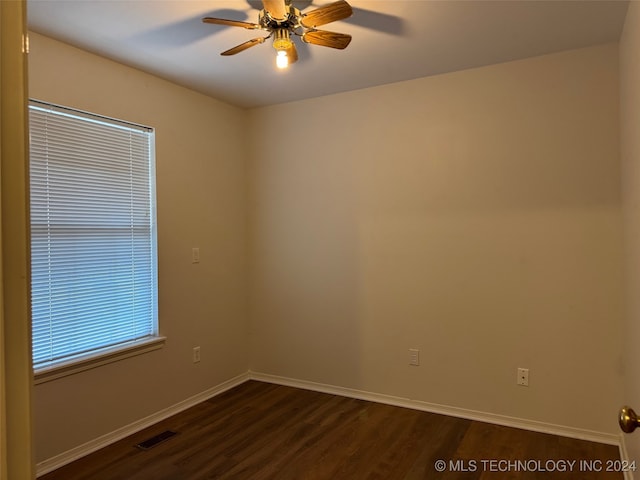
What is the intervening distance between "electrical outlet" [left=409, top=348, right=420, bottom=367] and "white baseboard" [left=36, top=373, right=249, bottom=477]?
1.58 metres

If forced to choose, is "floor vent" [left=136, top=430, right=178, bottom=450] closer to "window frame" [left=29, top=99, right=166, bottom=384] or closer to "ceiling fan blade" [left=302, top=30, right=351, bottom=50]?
"window frame" [left=29, top=99, right=166, bottom=384]

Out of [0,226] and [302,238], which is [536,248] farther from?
[0,226]

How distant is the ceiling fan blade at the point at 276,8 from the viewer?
182 centimetres

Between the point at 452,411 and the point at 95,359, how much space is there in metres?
2.45

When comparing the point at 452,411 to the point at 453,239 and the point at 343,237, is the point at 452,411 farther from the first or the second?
the point at 343,237

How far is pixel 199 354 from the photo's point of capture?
3.51m

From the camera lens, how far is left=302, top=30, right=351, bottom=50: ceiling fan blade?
2105 millimetres

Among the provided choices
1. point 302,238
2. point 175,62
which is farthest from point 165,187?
point 302,238

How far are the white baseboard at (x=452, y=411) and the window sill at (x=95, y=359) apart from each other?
1.22 metres

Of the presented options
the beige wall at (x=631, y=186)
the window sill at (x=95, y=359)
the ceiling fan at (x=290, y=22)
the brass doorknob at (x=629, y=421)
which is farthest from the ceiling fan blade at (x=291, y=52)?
the window sill at (x=95, y=359)

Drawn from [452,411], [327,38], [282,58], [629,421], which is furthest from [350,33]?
[452,411]

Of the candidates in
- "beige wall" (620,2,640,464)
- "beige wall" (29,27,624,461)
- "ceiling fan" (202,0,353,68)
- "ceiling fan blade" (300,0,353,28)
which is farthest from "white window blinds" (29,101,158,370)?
"beige wall" (620,2,640,464)

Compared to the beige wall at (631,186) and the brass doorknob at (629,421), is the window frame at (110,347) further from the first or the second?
the beige wall at (631,186)

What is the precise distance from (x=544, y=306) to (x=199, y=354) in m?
2.57
